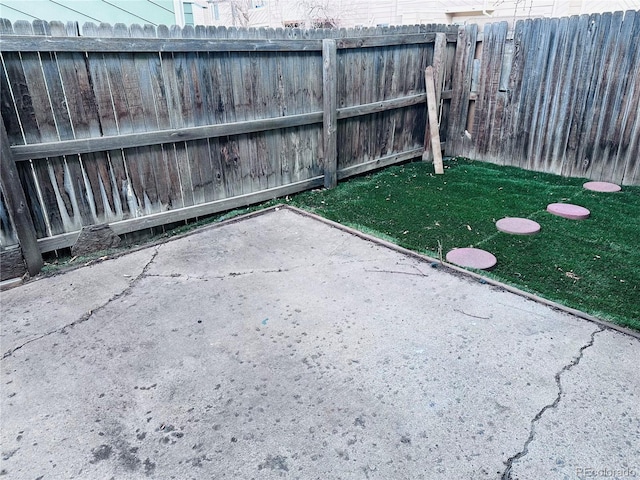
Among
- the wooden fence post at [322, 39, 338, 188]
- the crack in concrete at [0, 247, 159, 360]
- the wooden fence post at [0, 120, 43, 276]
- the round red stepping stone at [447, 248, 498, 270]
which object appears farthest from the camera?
the wooden fence post at [322, 39, 338, 188]

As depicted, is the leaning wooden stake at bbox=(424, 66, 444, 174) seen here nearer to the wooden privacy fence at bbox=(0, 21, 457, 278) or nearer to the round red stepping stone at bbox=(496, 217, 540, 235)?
the wooden privacy fence at bbox=(0, 21, 457, 278)

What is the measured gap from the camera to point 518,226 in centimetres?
422

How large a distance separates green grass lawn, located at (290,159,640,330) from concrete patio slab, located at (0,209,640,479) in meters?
0.42

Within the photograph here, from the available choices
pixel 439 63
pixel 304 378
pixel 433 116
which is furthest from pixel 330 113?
pixel 304 378

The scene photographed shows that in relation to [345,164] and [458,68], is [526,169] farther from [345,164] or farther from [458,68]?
[345,164]

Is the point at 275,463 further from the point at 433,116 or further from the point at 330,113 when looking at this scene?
the point at 433,116

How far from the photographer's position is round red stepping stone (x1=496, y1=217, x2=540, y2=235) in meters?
4.11

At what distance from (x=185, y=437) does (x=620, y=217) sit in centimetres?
465

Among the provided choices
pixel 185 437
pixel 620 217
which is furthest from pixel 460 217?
pixel 185 437

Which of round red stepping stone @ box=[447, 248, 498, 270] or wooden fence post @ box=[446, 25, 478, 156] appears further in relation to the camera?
wooden fence post @ box=[446, 25, 478, 156]

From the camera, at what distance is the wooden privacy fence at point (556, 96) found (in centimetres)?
513

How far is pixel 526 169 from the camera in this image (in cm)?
620

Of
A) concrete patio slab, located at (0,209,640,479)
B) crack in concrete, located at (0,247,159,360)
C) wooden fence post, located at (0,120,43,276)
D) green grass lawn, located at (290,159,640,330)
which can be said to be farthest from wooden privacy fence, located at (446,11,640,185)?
wooden fence post, located at (0,120,43,276)

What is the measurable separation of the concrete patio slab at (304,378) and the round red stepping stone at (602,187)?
302 cm
